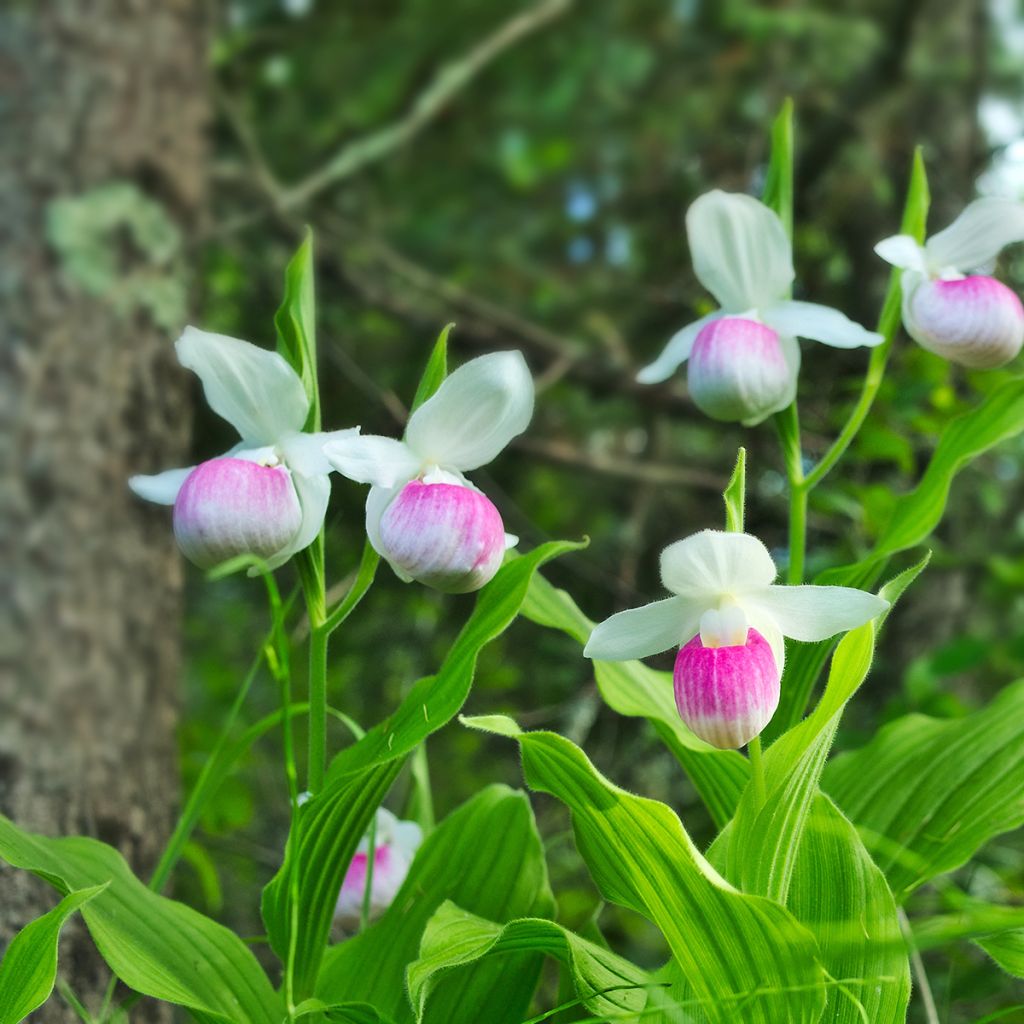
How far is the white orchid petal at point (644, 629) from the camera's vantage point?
0.85m

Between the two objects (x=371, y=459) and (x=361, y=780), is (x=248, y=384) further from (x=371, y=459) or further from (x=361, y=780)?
(x=361, y=780)

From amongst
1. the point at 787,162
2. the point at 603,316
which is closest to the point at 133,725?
the point at 787,162

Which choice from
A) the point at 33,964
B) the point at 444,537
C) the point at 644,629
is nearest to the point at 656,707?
the point at 644,629

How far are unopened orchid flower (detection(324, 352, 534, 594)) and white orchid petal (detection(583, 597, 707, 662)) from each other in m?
0.10

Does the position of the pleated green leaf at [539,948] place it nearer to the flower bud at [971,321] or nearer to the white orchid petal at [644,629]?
the white orchid petal at [644,629]

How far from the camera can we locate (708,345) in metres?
1.09

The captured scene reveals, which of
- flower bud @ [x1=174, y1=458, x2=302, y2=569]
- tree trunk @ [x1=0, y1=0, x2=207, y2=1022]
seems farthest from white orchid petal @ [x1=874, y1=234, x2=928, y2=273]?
tree trunk @ [x1=0, y1=0, x2=207, y2=1022]

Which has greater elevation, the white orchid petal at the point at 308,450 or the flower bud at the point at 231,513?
the white orchid petal at the point at 308,450

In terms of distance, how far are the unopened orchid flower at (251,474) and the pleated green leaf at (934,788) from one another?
22.0 inches

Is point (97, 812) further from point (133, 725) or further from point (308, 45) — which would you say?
point (308, 45)

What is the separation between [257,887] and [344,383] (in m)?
1.09

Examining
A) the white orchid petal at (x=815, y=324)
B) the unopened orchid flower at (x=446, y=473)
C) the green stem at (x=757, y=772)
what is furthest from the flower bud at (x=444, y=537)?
the white orchid petal at (x=815, y=324)

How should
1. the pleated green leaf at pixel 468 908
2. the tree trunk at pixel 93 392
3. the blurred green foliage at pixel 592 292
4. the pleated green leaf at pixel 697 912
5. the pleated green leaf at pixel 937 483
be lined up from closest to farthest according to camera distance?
1. the pleated green leaf at pixel 697 912
2. the pleated green leaf at pixel 468 908
3. the pleated green leaf at pixel 937 483
4. the tree trunk at pixel 93 392
5. the blurred green foliage at pixel 592 292

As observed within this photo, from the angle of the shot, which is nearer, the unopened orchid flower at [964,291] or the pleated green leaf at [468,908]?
the pleated green leaf at [468,908]
